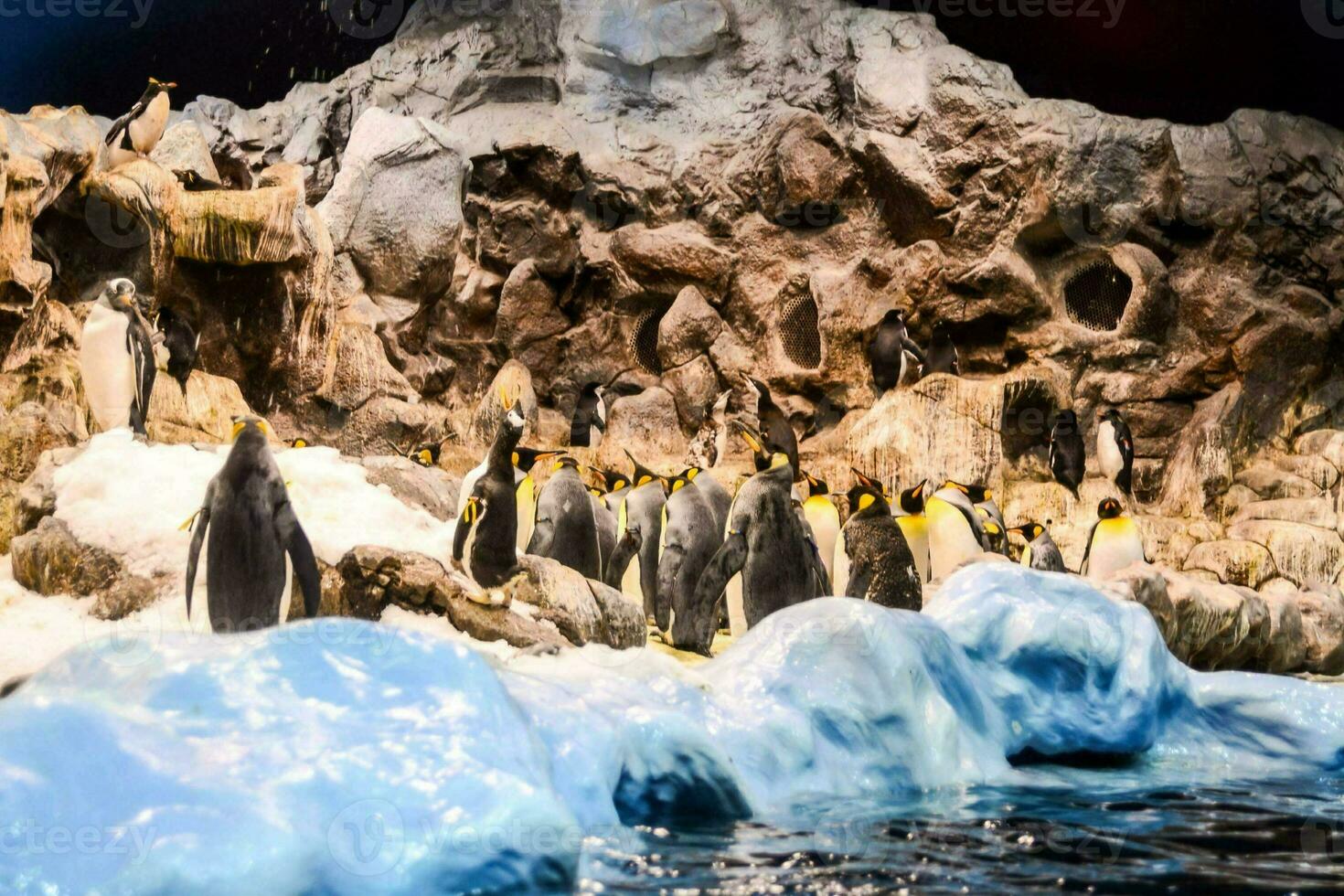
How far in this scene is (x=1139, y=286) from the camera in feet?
41.9

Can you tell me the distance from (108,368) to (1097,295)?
32.9 feet

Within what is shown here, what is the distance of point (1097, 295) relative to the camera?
43.9 ft

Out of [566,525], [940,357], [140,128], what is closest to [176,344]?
[140,128]

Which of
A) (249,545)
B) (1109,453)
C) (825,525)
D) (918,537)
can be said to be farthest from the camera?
(1109,453)

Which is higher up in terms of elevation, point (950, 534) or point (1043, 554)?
point (950, 534)

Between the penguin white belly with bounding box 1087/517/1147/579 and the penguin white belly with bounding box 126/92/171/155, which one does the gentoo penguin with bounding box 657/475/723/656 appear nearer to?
the penguin white belly with bounding box 1087/517/1147/579

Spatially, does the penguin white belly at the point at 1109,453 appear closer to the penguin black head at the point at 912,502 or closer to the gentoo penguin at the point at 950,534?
the gentoo penguin at the point at 950,534

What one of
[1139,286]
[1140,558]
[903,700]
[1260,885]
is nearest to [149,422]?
[903,700]

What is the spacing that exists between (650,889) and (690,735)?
715 mm

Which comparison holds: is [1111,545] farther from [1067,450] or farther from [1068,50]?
[1068,50]

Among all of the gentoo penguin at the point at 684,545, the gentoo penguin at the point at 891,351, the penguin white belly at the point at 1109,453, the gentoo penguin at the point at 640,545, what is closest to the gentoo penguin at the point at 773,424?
the gentoo penguin at the point at 891,351

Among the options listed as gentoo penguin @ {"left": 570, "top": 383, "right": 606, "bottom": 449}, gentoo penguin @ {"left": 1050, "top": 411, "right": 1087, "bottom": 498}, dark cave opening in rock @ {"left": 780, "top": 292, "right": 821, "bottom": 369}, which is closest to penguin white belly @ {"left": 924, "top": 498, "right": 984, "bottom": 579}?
gentoo penguin @ {"left": 1050, "top": 411, "right": 1087, "bottom": 498}

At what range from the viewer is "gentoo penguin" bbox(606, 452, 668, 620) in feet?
25.0

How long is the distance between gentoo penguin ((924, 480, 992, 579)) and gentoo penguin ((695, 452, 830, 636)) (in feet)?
7.39
